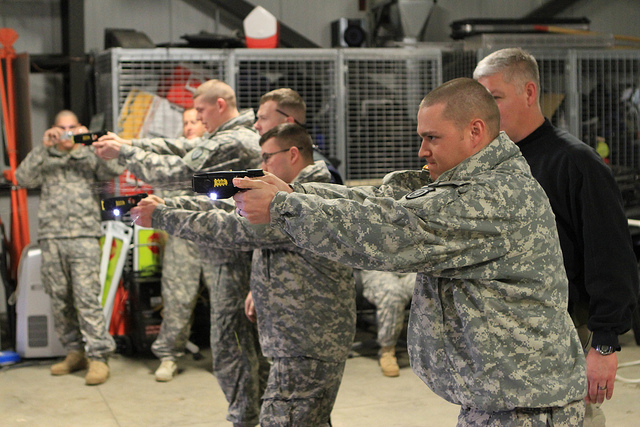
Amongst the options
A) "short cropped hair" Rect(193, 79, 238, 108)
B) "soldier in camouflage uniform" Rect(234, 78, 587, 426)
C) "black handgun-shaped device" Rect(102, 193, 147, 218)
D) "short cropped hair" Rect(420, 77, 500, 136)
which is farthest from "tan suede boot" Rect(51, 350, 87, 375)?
"short cropped hair" Rect(420, 77, 500, 136)

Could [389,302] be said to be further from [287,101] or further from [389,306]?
[287,101]

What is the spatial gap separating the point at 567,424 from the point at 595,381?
47cm

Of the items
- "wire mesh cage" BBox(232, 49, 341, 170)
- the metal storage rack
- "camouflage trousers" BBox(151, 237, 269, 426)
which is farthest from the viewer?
the metal storage rack

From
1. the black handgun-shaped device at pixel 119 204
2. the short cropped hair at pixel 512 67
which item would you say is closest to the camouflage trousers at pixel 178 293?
the black handgun-shaped device at pixel 119 204

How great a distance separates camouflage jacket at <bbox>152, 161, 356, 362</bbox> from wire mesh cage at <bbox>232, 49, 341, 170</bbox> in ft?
10.6

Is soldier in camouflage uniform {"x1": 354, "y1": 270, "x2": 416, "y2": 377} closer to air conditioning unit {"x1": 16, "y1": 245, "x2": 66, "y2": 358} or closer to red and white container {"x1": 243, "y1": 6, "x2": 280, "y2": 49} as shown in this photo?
red and white container {"x1": 243, "y1": 6, "x2": 280, "y2": 49}

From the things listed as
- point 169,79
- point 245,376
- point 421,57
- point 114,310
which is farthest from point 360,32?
point 245,376

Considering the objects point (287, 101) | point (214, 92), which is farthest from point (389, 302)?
point (214, 92)

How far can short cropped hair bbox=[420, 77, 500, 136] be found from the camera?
1870 millimetres

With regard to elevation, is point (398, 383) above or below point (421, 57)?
below

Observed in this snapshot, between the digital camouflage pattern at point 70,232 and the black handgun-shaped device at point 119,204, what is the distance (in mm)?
2419

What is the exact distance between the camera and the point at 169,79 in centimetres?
606

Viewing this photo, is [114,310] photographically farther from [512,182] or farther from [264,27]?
[512,182]

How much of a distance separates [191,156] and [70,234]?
6.54 ft
